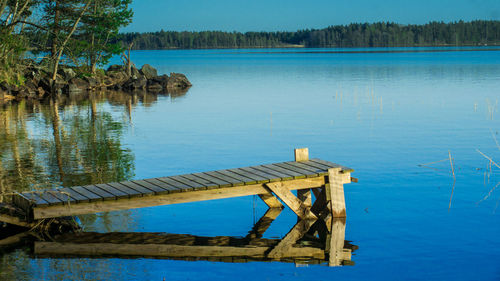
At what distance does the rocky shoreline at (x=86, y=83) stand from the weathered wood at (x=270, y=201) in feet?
99.6

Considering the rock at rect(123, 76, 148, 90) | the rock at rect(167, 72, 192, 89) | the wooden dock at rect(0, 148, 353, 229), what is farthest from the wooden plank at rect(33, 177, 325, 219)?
the rock at rect(167, 72, 192, 89)

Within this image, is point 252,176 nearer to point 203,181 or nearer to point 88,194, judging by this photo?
point 203,181

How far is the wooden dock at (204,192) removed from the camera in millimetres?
11555

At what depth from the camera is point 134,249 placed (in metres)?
11.2

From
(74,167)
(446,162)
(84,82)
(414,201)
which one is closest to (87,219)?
(74,167)

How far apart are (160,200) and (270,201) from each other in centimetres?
272

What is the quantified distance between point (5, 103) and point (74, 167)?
2217 centimetres

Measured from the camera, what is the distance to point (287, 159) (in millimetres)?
19266

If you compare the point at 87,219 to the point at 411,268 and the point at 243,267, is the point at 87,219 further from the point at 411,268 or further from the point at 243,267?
the point at 411,268

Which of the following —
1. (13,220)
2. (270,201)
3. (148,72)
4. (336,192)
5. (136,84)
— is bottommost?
(270,201)

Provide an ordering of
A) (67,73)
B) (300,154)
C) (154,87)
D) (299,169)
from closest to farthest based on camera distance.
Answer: (299,169)
(300,154)
(67,73)
(154,87)

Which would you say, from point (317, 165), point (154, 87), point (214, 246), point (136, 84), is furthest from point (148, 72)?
point (214, 246)

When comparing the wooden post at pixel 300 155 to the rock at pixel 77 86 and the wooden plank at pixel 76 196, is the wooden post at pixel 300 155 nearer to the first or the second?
the wooden plank at pixel 76 196

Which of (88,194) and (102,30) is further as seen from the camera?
(102,30)
